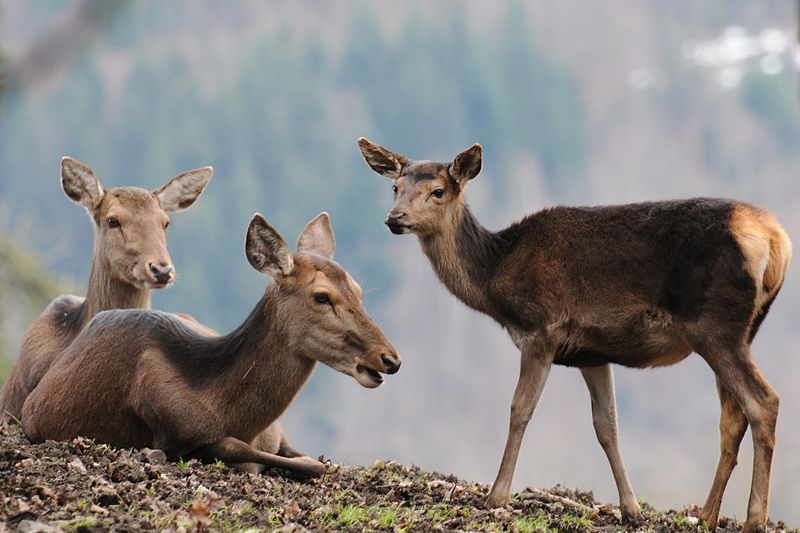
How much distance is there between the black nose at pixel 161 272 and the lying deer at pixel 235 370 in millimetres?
1418

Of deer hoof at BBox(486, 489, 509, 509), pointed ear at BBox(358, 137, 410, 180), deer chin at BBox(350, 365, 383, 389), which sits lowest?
deer hoof at BBox(486, 489, 509, 509)

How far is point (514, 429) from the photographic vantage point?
27.7 feet

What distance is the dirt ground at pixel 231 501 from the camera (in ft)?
20.7

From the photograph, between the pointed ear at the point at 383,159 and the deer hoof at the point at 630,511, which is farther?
the pointed ear at the point at 383,159

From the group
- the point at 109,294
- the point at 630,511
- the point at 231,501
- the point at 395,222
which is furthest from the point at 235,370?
the point at 630,511

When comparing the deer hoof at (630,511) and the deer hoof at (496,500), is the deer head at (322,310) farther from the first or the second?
Answer: the deer hoof at (630,511)

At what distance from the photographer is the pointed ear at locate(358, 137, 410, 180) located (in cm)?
980

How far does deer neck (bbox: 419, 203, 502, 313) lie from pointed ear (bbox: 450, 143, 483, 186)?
235 mm

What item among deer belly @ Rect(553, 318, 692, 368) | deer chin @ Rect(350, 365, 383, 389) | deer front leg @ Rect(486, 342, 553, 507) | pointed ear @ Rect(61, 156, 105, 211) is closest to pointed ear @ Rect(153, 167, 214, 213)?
pointed ear @ Rect(61, 156, 105, 211)

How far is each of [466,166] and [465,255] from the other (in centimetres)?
75

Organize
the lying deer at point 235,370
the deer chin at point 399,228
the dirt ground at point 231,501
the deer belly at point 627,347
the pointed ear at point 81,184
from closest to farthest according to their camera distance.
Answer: the dirt ground at point 231,501
the lying deer at point 235,370
the deer belly at point 627,347
the deer chin at point 399,228
the pointed ear at point 81,184

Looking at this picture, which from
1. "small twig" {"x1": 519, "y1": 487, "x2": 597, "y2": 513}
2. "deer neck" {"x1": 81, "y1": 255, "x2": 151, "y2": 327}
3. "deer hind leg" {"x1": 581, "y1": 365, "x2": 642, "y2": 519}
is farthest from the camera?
"deer neck" {"x1": 81, "y1": 255, "x2": 151, "y2": 327}

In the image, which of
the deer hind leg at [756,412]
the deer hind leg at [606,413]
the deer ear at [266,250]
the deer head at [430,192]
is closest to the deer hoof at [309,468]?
the deer ear at [266,250]

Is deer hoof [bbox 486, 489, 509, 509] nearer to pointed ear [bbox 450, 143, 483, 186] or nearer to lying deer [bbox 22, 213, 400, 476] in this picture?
lying deer [bbox 22, 213, 400, 476]
